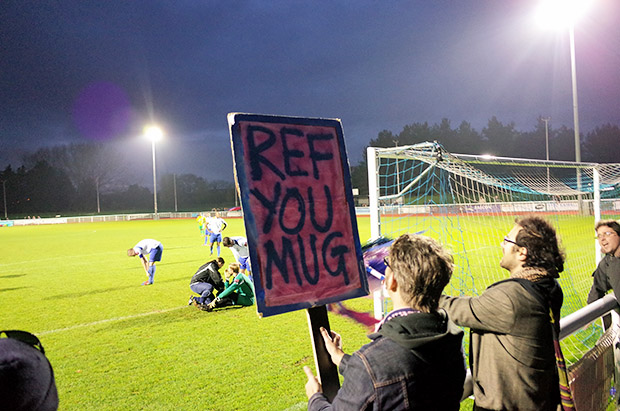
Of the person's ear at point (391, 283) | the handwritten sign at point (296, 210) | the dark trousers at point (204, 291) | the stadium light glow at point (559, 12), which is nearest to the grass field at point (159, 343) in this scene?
the dark trousers at point (204, 291)

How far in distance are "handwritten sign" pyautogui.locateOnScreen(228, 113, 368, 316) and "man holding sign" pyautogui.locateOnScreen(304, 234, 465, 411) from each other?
25cm

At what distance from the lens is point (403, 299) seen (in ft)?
5.15

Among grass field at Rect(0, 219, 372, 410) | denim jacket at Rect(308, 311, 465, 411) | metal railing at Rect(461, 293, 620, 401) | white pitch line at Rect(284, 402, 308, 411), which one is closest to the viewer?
denim jacket at Rect(308, 311, 465, 411)

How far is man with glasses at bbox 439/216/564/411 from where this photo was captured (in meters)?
2.04

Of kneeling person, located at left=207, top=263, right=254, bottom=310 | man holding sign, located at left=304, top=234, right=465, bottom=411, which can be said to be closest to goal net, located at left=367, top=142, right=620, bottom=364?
man holding sign, located at left=304, top=234, right=465, bottom=411

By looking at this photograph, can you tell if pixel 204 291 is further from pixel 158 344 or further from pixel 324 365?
pixel 324 365

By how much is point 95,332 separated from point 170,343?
164cm

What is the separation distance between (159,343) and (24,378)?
5703 mm

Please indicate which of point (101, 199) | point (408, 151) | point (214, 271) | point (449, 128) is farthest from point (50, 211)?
point (408, 151)

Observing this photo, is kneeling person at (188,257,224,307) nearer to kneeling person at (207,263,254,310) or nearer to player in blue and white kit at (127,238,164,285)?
kneeling person at (207,263,254,310)

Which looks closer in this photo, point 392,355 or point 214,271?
point 392,355

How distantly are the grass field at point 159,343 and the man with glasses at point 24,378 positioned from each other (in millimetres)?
2957

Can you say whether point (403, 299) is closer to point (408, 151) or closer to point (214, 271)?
point (408, 151)

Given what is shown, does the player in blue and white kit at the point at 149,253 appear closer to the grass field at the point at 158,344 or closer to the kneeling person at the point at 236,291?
the grass field at the point at 158,344
